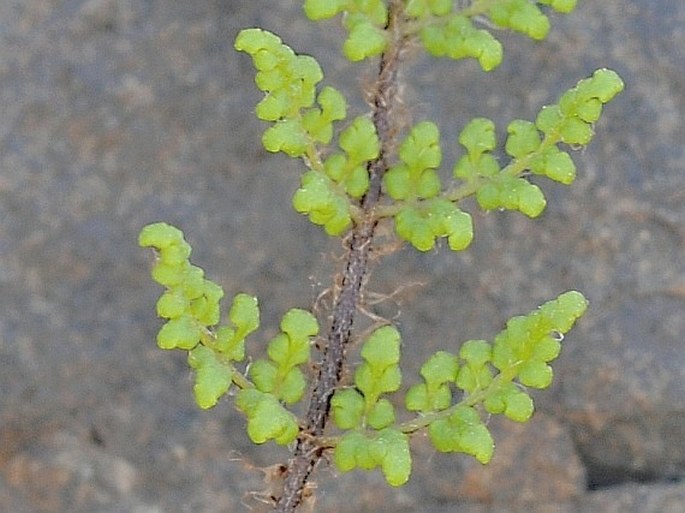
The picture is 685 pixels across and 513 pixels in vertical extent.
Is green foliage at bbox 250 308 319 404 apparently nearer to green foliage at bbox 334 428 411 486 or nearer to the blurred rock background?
green foliage at bbox 334 428 411 486

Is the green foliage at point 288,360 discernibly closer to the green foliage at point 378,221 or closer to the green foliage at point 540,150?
the green foliage at point 378,221

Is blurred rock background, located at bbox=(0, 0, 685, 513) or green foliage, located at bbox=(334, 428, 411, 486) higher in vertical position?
blurred rock background, located at bbox=(0, 0, 685, 513)

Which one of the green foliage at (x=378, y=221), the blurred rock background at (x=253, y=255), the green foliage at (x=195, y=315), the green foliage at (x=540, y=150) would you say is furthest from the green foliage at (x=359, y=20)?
the blurred rock background at (x=253, y=255)

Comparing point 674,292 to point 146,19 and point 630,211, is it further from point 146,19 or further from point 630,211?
point 146,19

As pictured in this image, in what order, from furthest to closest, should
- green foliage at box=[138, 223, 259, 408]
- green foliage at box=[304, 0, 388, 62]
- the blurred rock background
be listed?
1. the blurred rock background
2. green foliage at box=[304, 0, 388, 62]
3. green foliage at box=[138, 223, 259, 408]

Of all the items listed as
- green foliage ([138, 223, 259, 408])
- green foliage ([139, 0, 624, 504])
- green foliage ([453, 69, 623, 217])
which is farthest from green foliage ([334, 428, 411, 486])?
green foliage ([453, 69, 623, 217])

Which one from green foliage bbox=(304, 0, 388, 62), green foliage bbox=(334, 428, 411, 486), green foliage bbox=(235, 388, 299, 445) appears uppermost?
green foliage bbox=(304, 0, 388, 62)

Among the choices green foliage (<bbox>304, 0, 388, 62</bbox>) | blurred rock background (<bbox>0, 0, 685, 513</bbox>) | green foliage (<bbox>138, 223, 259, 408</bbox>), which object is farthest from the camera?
blurred rock background (<bbox>0, 0, 685, 513</bbox>)
